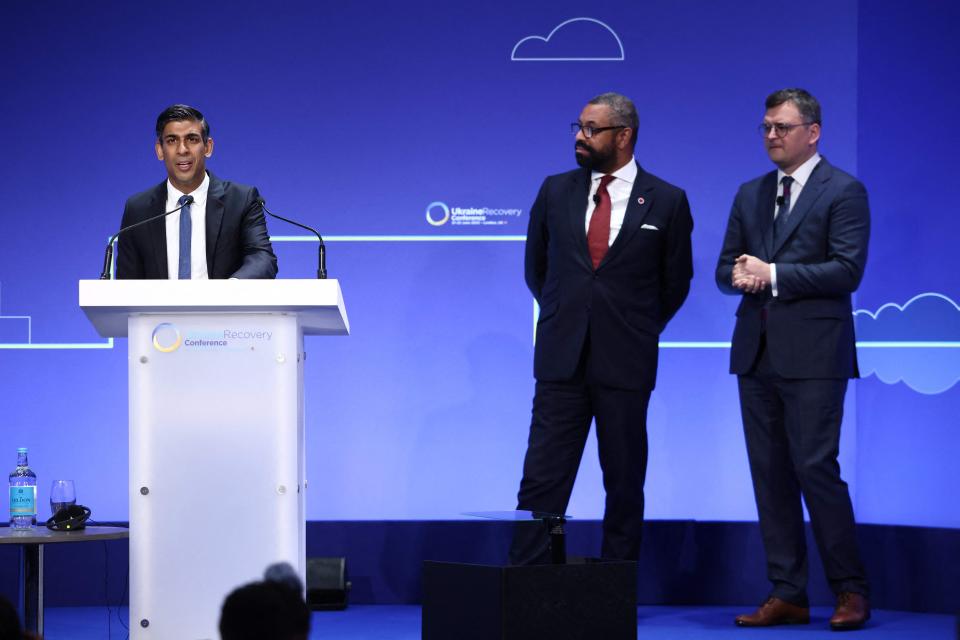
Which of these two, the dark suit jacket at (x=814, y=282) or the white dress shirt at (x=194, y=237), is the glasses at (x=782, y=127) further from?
the white dress shirt at (x=194, y=237)

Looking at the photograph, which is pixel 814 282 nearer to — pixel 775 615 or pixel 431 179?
pixel 775 615

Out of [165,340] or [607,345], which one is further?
[607,345]

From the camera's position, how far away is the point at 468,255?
562 centimetres

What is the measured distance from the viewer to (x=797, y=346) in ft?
15.2

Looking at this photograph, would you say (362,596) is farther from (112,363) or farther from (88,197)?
(88,197)

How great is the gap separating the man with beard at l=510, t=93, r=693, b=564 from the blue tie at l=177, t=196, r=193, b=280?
1431 millimetres

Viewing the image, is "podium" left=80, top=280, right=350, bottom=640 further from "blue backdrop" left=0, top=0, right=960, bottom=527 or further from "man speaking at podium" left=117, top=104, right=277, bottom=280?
"blue backdrop" left=0, top=0, right=960, bottom=527

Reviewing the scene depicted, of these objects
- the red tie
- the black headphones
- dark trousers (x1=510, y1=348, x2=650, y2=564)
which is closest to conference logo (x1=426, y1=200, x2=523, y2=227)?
the red tie

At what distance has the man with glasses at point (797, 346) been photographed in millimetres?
4594

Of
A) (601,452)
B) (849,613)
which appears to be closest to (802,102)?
(601,452)

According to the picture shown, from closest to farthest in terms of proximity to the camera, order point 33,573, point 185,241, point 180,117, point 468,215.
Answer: point 33,573 → point 185,241 → point 180,117 → point 468,215

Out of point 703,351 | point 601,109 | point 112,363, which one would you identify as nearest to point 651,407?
point 703,351

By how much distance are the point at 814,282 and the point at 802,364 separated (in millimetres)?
284

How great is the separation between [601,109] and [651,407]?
141 centimetres
